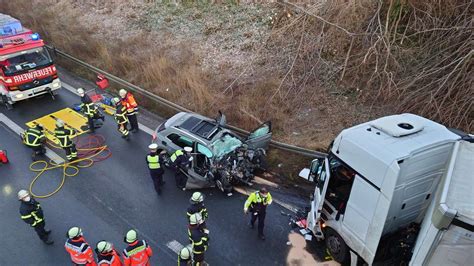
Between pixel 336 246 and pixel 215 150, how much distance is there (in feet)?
11.2

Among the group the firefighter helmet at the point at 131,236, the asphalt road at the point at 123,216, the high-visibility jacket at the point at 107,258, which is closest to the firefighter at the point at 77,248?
the high-visibility jacket at the point at 107,258

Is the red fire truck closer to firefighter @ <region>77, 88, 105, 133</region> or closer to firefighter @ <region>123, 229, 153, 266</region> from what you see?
firefighter @ <region>77, 88, 105, 133</region>

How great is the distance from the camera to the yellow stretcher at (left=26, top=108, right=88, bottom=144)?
1200 cm

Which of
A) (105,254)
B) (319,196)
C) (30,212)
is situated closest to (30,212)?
(30,212)

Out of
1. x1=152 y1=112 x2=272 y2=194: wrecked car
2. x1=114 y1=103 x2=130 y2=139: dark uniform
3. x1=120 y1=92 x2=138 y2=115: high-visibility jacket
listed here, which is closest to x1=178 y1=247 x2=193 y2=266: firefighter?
x1=152 y1=112 x2=272 y2=194: wrecked car

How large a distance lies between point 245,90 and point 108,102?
4.52 metres

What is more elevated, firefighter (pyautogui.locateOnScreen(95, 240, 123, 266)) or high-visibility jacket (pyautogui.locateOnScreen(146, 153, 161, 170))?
high-visibility jacket (pyautogui.locateOnScreen(146, 153, 161, 170))

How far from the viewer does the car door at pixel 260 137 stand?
985 centimetres

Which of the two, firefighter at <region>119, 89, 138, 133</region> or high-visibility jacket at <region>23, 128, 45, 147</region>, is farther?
firefighter at <region>119, 89, 138, 133</region>

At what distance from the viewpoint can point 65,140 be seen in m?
10.4

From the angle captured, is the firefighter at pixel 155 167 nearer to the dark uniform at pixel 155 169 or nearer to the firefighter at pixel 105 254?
the dark uniform at pixel 155 169

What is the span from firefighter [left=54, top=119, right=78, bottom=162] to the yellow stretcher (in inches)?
49.5

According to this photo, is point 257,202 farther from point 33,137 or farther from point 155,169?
point 33,137

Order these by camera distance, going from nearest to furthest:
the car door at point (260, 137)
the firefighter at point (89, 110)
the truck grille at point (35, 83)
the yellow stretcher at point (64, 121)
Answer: the car door at point (260, 137) → the firefighter at point (89, 110) → the yellow stretcher at point (64, 121) → the truck grille at point (35, 83)
